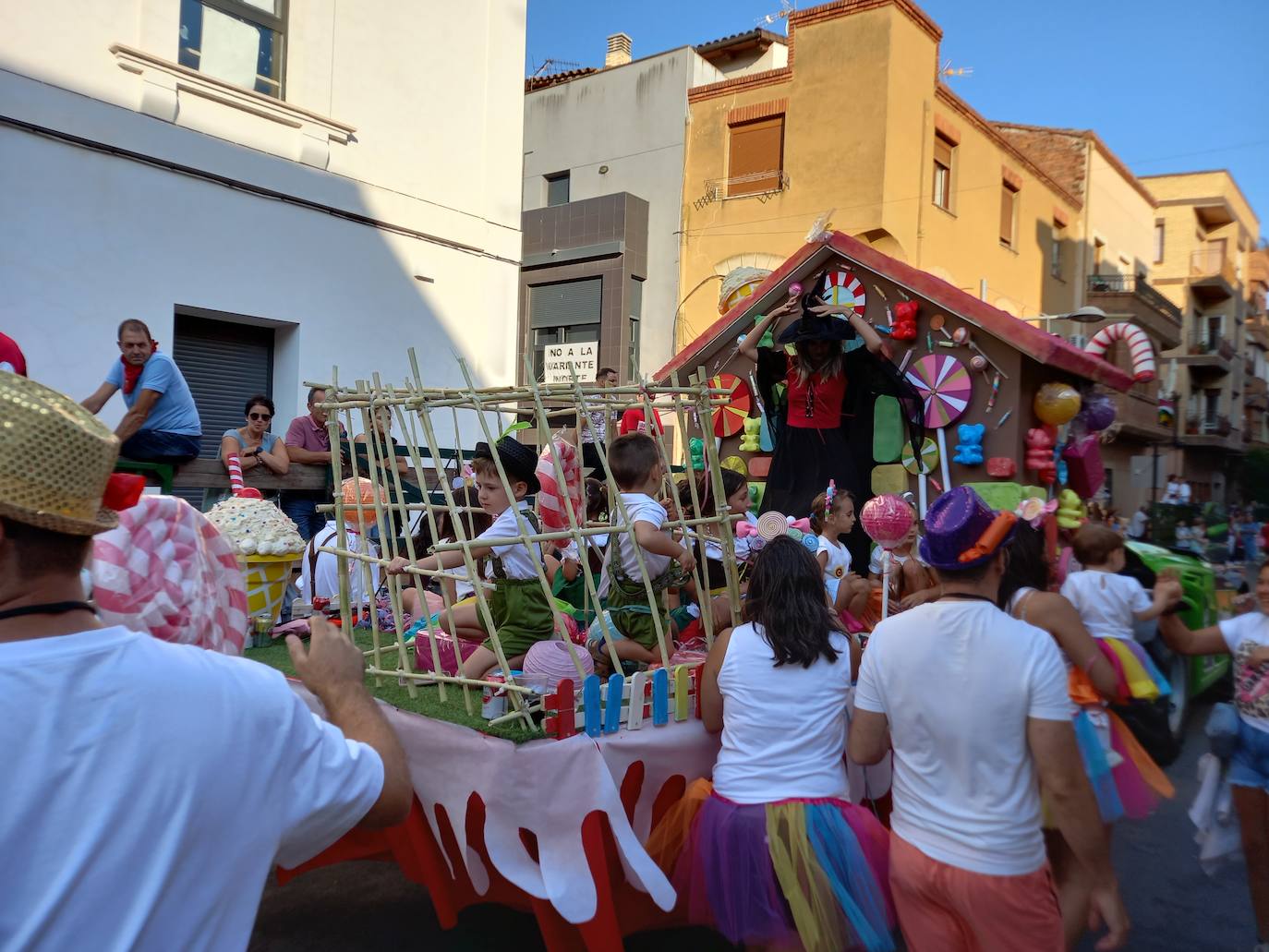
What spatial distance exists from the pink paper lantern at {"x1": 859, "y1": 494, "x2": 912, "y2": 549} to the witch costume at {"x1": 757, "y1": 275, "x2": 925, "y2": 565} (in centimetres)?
156

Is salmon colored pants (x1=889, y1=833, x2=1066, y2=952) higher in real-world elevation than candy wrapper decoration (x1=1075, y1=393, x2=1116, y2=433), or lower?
lower

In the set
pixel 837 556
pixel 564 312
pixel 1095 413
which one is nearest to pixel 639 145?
pixel 564 312

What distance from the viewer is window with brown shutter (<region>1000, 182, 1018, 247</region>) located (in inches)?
743

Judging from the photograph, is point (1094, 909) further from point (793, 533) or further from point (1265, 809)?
point (793, 533)

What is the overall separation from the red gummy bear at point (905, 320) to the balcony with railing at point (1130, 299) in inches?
713

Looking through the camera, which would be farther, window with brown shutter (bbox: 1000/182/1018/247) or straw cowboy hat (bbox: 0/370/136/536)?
window with brown shutter (bbox: 1000/182/1018/247)

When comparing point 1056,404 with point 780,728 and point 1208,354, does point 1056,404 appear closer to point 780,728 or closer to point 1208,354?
point 780,728

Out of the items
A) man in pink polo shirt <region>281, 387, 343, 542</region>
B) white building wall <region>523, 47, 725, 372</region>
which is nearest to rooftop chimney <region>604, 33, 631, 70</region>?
white building wall <region>523, 47, 725, 372</region>

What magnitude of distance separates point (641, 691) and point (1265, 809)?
2289mm

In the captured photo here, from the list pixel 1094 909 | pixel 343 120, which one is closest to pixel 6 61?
pixel 343 120

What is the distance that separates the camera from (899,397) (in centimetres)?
594

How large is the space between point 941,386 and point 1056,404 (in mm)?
691

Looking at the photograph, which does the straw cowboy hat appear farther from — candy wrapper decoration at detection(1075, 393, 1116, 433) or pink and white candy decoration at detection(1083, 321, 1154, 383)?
candy wrapper decoration at detection(1075, 393, 1116, 433)

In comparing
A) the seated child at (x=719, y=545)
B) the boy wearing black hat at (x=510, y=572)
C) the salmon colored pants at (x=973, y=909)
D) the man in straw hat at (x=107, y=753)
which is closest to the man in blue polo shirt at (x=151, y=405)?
the boy wearing black hat at (x=510, y=572)
